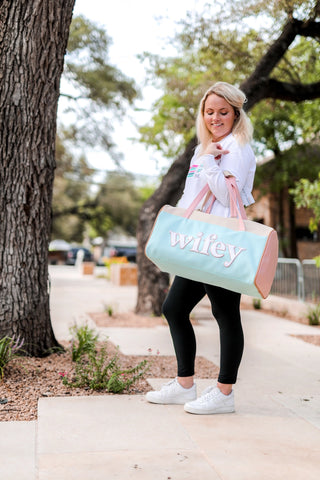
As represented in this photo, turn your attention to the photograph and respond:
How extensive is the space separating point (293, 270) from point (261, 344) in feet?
16.4

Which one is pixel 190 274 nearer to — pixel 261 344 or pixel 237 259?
pixel 237 259

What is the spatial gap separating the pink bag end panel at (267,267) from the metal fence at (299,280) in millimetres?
8053

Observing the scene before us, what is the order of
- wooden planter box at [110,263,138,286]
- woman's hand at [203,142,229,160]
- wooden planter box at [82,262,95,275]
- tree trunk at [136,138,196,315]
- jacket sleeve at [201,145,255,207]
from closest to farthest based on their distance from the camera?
jacket sleeve at [201,145,255,207] → woman's hand at [203,142,229,160] → tree trunk at [136,138,196,315] → wooden planter box at [110,263,138,286] → wooden planter box at [82,262,95,275]

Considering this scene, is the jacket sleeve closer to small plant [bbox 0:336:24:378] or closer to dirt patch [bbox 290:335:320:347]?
small plant [bbox 0:336:24:378]

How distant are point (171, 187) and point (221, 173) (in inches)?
240

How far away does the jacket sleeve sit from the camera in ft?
10.3

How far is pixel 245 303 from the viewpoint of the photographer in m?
12.3

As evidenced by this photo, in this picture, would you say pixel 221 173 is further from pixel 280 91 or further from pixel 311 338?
pixel 280 91

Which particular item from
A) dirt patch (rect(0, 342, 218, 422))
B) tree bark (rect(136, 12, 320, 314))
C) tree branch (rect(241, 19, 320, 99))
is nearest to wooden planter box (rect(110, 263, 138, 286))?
tree bark (rect(136, 12, 320, 314))

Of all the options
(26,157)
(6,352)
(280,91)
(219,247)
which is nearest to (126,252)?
(280,91)

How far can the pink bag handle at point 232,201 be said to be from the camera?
3156 millimetres

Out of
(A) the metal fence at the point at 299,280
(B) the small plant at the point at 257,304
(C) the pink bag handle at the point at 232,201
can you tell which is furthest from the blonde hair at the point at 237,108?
(B) the small plant at the point at 257,304

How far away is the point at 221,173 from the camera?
124 inches

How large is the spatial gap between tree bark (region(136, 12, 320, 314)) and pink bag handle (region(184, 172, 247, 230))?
19.2 feet
